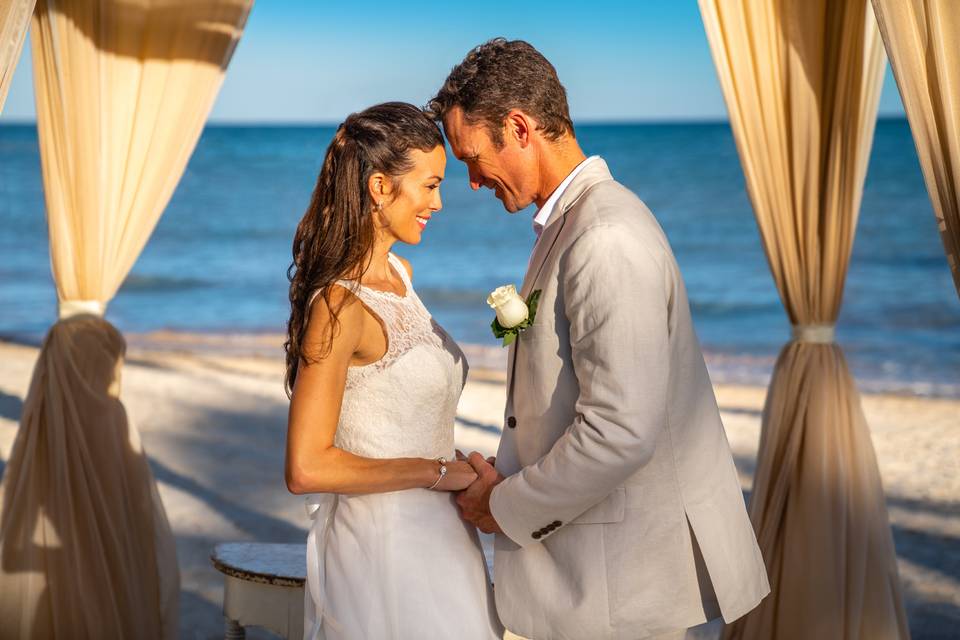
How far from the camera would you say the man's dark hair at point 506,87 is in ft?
7.75

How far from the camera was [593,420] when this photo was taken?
216cm

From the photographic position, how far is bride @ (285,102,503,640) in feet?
7.96

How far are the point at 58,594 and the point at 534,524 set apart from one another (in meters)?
2.23

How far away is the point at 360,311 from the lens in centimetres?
243

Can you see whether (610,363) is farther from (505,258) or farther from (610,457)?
(505,258)

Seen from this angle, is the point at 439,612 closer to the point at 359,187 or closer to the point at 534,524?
the point at 534,524

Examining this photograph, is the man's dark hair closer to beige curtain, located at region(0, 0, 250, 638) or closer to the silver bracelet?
the silver bracelet

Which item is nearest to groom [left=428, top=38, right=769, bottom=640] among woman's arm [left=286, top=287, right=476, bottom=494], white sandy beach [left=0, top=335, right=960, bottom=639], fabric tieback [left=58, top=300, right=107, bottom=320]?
woman's arm [left=286, top=287, right=476, bottom=494]

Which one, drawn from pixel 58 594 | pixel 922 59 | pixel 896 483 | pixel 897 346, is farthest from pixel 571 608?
pixel 897 346

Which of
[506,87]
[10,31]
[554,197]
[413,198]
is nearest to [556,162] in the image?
[554,197]

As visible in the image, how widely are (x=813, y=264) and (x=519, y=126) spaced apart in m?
1.66

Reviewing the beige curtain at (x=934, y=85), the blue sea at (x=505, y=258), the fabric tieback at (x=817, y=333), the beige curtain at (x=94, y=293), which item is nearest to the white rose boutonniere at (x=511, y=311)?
the beige curtain at (x=934, y=85)

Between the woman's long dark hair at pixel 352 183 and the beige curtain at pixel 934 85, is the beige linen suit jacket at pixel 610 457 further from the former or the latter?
the beige curtain at pixel 934 85

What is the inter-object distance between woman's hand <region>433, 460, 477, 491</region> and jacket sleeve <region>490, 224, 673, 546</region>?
31 cm
